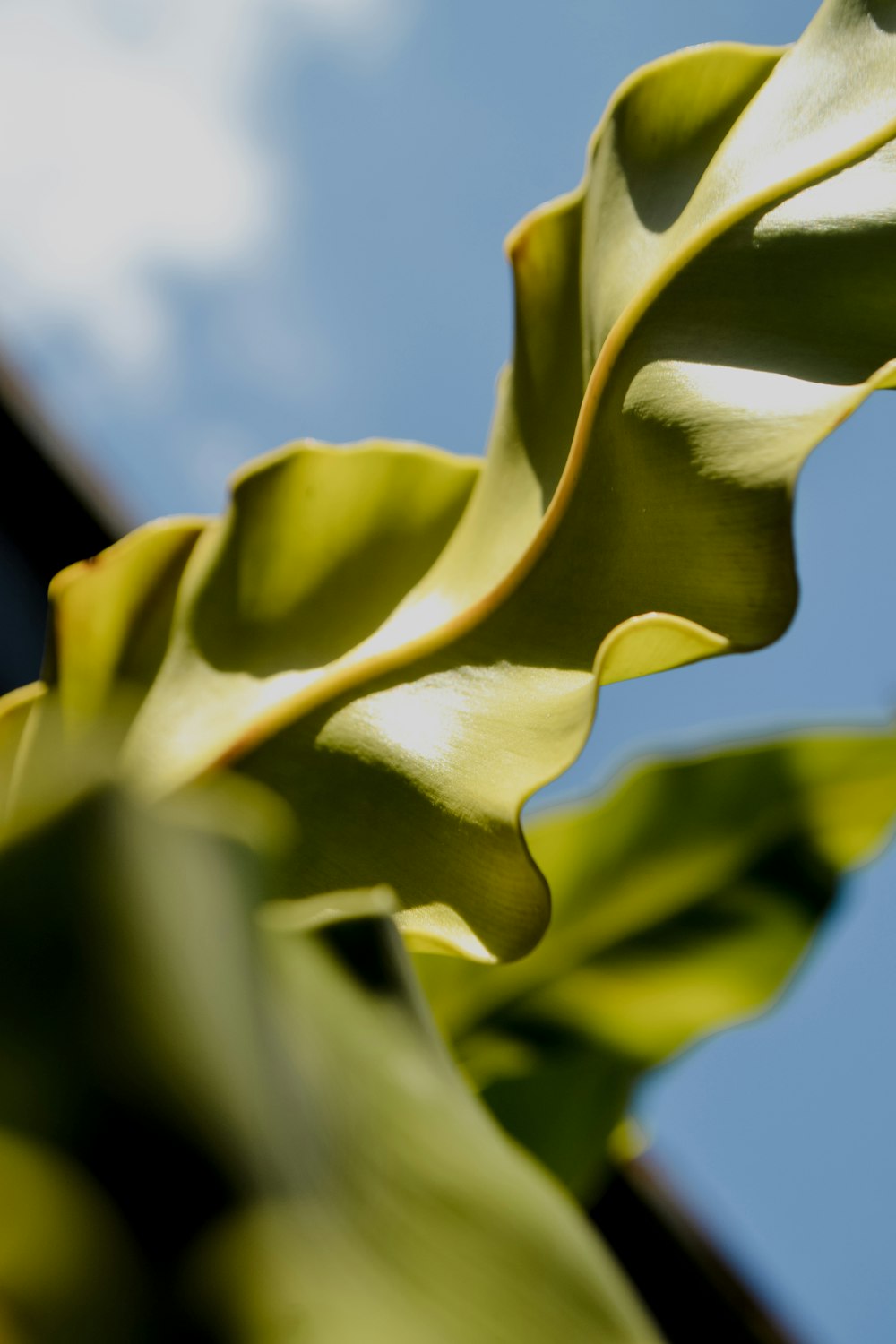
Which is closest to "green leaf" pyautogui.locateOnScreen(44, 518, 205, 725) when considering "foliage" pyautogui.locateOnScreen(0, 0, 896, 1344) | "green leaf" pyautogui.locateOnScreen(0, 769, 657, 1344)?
"foliage" pyautogui.locateOnScreen(0, 0, 896, 1344)

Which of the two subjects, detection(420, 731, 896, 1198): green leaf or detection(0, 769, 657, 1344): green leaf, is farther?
detection(420, 731, 896, 1198): green leaf

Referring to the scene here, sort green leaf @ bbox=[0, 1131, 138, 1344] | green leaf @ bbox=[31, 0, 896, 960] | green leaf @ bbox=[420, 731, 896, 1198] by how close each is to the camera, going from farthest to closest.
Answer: green leaf @ bbox=[420, 731, 896, 1198], green leaf @ bbox=[31, 0, 896, 960], green leaf @ bbox=[0, 1131, 138, 1344]

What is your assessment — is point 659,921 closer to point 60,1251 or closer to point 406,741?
point 406,741

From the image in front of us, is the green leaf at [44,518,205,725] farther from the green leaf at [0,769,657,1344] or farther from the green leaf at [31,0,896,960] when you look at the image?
the green leaf at [0,769,657,1344]

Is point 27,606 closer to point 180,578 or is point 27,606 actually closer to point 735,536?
point 180,578

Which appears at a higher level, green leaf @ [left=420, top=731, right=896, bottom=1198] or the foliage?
the foliage

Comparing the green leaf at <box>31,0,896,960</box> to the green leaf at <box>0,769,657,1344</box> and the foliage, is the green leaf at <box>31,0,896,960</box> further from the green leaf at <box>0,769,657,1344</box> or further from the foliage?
the green leaf at <box>0,769,657,1344</box>

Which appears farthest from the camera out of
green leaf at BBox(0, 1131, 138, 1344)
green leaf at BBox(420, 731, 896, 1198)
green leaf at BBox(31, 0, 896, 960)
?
green leaf at BBox(420, 731, 896, 1198)

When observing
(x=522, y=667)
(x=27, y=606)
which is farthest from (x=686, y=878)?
(x=27, y=606)
